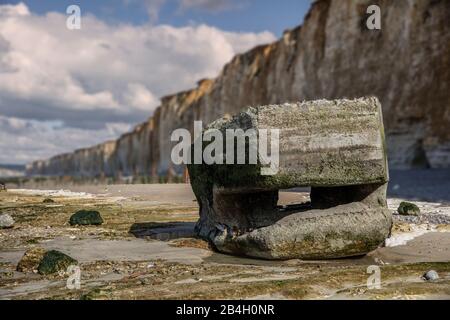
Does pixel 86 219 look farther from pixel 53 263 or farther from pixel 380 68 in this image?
pixel 380 68

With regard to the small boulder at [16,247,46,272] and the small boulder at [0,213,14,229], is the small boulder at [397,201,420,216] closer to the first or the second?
the small boulder at [16,247,46,272]

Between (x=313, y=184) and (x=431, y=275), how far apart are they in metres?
2.29

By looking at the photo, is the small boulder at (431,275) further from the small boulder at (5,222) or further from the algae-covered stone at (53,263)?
the small boulder at (5,222)

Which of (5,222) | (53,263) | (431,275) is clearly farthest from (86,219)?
(431,275)

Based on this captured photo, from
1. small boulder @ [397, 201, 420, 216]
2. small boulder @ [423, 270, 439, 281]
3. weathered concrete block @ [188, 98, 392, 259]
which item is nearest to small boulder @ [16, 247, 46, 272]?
weathered concrete block @ [188, 98, 392, 259]

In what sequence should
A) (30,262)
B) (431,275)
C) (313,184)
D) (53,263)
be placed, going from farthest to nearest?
(313,184), (30,262), (53,263), (431,275)

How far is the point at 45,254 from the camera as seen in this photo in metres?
7.64

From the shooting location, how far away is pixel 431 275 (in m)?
6.50

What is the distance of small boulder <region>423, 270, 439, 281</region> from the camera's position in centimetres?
645

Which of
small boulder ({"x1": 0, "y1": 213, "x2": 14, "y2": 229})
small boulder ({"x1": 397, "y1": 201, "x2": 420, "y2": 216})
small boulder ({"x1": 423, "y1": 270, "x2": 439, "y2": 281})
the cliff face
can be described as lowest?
small boulder ({"x1": 423, "y1": 270, "x2": 439, "y2": 281})

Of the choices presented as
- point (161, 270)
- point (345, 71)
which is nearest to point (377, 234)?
point (161, 270)

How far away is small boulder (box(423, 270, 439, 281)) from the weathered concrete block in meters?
2.10
